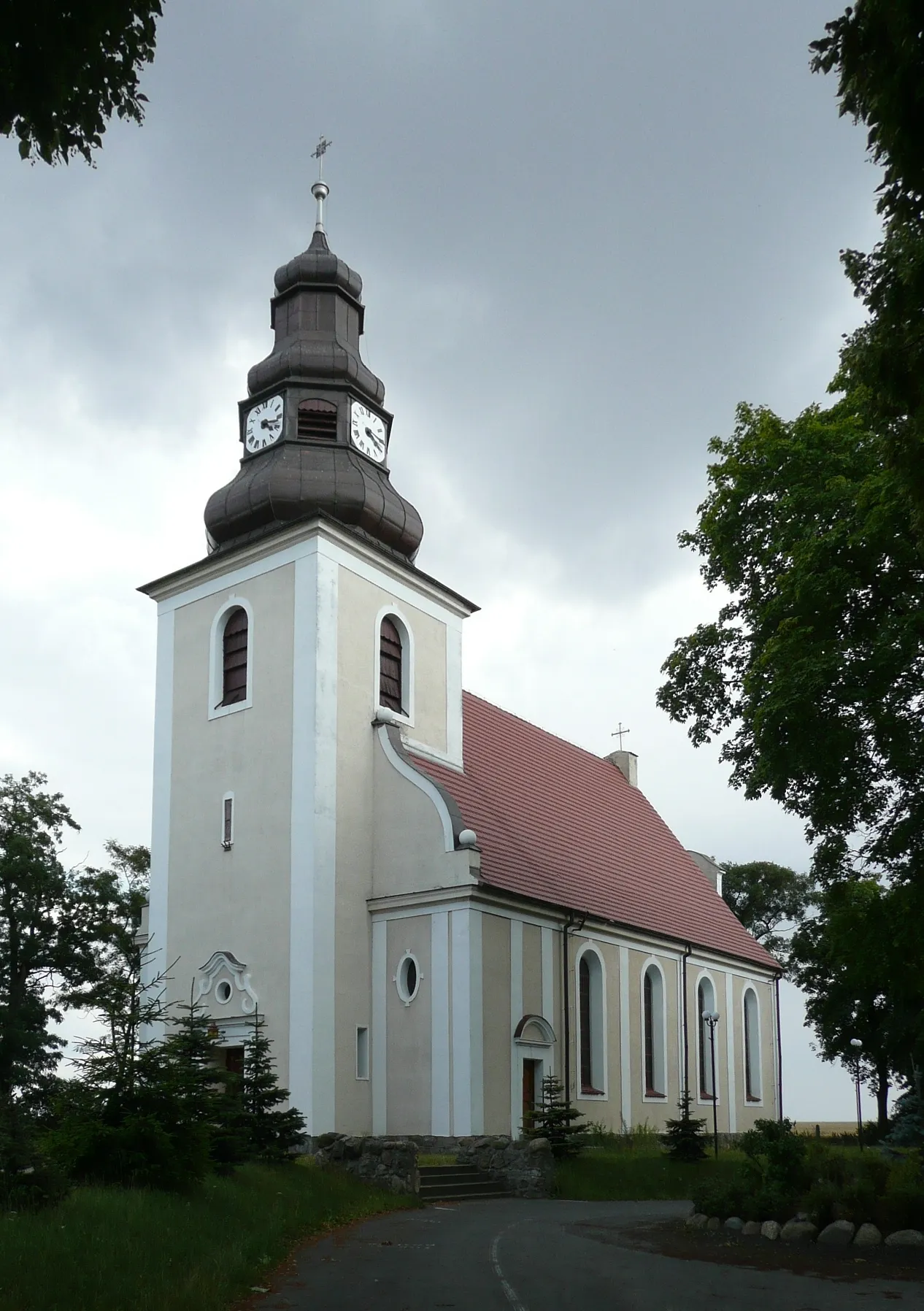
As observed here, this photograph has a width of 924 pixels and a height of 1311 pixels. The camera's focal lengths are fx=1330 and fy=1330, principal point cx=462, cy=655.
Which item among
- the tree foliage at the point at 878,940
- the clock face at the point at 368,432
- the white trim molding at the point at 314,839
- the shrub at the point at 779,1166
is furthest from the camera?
the clock face at the point at 368,432

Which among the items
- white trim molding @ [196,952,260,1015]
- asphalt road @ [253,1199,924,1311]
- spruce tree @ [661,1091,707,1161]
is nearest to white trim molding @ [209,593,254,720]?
white trim molding @ [196,952,260,1015]

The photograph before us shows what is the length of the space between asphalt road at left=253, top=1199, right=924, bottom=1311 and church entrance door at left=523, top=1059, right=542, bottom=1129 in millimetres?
9503

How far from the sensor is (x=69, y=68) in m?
7.70

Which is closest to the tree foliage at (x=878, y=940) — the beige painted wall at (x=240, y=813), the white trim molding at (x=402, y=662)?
the white trim molding at (x=402, y=662)

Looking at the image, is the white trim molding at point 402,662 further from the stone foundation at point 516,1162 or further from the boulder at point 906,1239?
the boulder at point 906,1239

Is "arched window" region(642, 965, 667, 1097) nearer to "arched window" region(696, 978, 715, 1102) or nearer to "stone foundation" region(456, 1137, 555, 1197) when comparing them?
"arched window" region(696, 978, 715, 1102)

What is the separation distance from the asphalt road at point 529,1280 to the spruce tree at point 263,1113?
113 inches

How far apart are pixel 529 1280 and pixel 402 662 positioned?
18.2 m

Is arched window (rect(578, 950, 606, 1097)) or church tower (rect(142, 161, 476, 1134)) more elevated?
church tower (rect(142, 161, 476, 1134))

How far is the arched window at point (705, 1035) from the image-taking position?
34844 millimetres

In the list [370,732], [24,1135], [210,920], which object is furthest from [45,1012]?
[24,1135]

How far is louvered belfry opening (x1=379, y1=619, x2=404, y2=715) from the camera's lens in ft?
92.3

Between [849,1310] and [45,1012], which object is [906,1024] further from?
[849,1310]

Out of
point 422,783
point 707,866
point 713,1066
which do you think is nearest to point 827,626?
point 422,783
